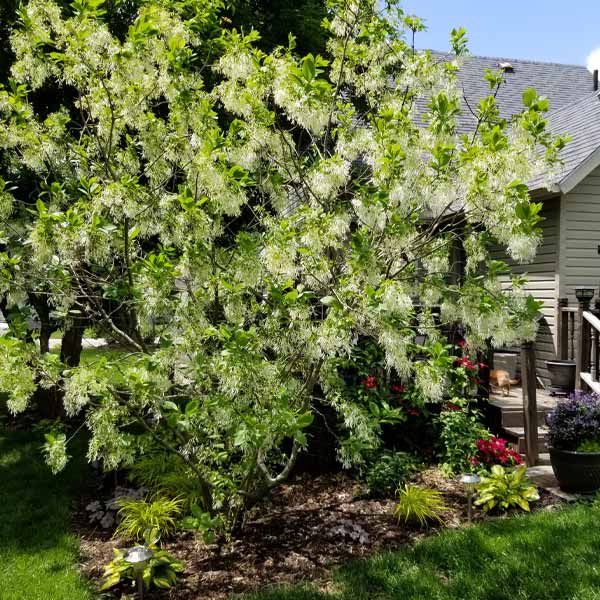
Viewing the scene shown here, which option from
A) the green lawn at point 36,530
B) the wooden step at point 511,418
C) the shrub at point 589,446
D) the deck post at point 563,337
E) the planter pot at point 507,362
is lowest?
the green lawn at point 36,530

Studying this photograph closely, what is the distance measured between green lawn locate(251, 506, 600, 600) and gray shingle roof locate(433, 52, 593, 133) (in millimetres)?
10816

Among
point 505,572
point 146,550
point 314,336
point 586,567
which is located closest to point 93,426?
point 146,550

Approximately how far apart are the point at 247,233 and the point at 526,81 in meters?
13.8

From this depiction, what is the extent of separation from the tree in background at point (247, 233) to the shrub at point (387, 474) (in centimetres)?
125

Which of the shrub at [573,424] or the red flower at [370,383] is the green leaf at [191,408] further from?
the shrub at [573,424]

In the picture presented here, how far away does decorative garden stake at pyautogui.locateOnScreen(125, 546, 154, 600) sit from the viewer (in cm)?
357

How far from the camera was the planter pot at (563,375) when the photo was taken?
7.96m

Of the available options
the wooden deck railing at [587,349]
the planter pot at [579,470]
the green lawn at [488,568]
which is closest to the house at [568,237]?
the wooden deck railing at [587,349]

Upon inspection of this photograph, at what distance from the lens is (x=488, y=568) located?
12.7ft

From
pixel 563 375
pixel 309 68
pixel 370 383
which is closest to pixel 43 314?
pixel 370 383

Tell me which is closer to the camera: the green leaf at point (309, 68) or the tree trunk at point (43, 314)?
the green leaf at point (309, 68)

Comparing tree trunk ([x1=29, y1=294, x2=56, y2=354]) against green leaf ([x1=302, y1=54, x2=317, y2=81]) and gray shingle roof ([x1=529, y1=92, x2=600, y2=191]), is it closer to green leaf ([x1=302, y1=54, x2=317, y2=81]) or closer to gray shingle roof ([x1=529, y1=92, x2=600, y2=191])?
green leaf ([x1=302, y1=54, x2=317, y2=81])

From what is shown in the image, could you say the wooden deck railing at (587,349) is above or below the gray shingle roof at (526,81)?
below

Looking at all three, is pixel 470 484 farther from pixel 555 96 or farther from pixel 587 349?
pixel 555 96
